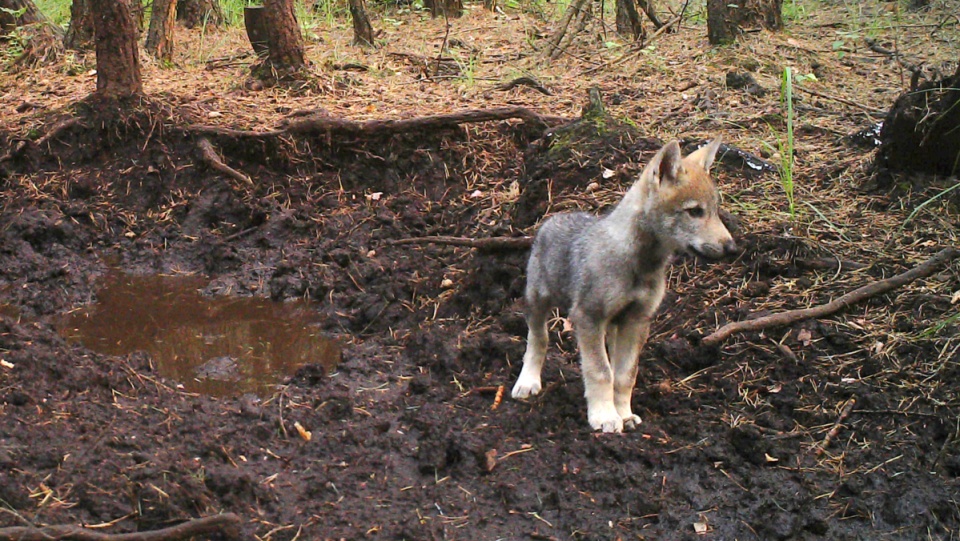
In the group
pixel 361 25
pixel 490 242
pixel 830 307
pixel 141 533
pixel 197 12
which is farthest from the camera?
pixel 197 12

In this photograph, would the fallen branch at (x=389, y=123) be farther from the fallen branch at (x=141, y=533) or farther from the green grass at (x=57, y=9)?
the green grass at (x=57, y=9)

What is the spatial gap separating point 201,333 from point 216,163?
2.03 metres

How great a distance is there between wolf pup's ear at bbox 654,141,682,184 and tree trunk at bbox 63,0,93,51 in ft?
24.7

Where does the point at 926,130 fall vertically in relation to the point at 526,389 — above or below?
above

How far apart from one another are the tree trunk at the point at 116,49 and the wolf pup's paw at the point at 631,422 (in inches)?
217

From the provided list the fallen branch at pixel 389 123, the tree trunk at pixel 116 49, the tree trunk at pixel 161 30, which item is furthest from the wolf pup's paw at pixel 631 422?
the tree trunk at pixel 161 30

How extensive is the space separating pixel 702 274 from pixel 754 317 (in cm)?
62

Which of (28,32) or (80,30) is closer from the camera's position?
(28,32)

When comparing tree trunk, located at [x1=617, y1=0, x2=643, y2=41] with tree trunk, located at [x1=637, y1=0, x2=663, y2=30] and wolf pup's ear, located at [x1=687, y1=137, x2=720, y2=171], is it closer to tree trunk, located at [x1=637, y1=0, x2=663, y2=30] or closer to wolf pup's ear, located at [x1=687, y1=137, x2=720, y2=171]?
tree trunk, located at [x1=637, y1=0, x2=663, y2=30]

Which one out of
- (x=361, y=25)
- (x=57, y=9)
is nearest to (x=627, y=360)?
(x=361, y=25)

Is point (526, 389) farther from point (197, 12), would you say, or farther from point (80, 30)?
point (197, 12)

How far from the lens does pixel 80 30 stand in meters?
9.71

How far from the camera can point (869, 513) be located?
4047 mm

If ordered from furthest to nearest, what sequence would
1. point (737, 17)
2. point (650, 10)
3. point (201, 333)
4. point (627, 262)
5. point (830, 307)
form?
point (650, 10) → point (737, 17) → point (201, 333) → point (830, 307) → point (627, 262)
